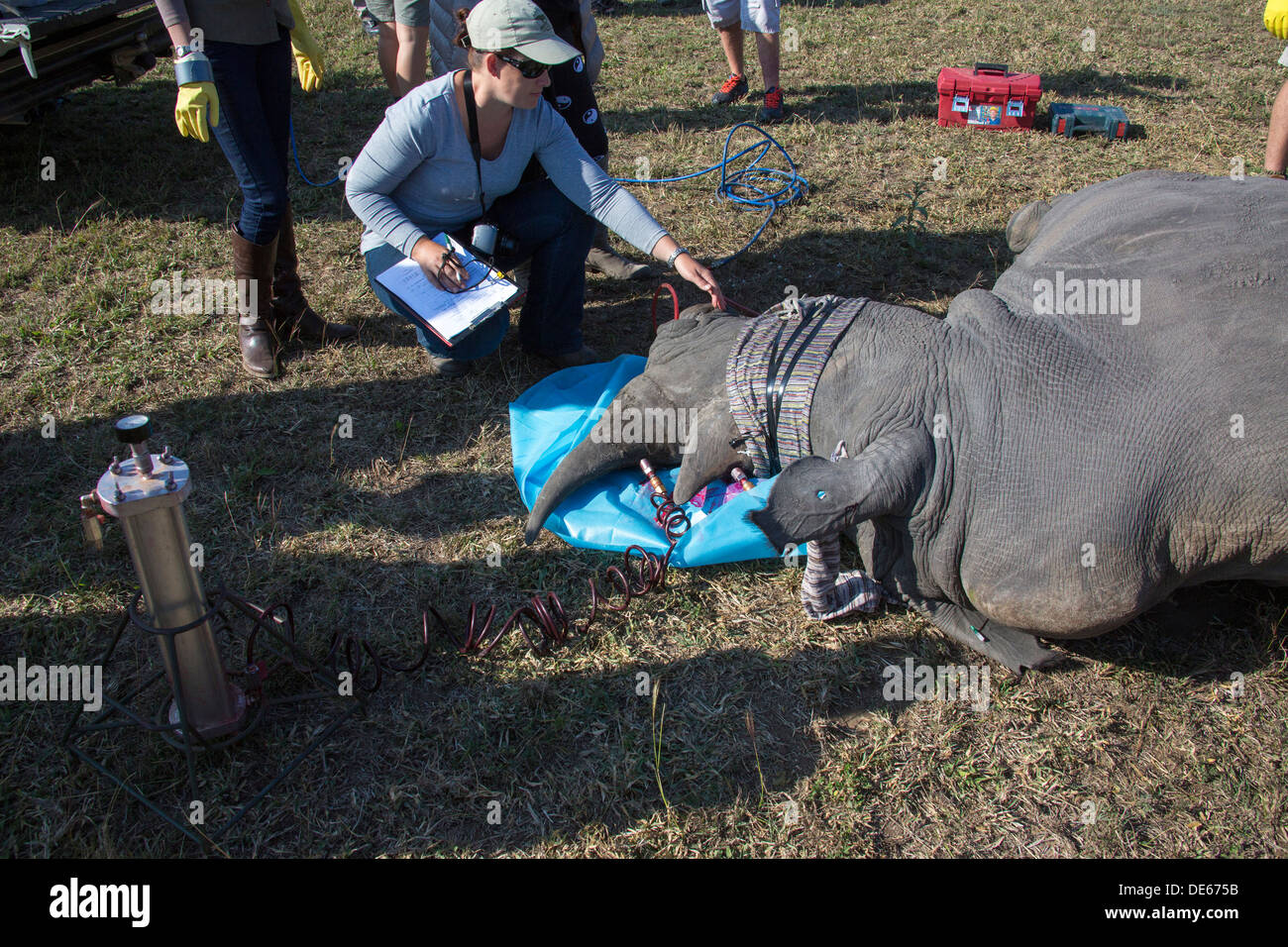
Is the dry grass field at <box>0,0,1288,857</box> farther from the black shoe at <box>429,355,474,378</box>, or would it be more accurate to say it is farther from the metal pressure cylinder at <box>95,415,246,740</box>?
the metal pressure cylinder at <box>95,415,246,740</box>

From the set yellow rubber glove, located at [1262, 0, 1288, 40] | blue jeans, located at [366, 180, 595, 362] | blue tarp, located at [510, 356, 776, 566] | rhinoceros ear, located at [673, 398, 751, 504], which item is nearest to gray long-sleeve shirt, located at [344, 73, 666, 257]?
blue jeans, located at [366, 180, 595, 362]

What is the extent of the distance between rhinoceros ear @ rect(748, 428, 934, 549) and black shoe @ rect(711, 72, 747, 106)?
558 centimetres

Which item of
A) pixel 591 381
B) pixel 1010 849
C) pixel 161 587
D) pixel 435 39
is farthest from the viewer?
pixel 435 39

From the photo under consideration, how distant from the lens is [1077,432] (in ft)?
8.57

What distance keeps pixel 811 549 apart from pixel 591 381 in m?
1.66

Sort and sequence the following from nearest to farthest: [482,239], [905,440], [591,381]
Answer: [905,440] < [482,239] < [591,381]

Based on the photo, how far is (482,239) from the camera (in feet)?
12.8

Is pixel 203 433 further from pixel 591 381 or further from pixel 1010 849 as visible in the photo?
pixel 1010 849

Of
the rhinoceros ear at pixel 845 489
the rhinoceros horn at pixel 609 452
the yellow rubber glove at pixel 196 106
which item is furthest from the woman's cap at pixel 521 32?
the rhinoceros ear at pixel 845 489

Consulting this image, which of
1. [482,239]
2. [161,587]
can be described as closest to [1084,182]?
[482,239]

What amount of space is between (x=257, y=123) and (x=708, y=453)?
242 cm

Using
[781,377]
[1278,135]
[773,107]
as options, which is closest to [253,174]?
[781,377]

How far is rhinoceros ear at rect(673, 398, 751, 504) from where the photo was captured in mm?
3348

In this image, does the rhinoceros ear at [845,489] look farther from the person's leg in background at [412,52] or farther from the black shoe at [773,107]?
the black shoe at [773,107]
